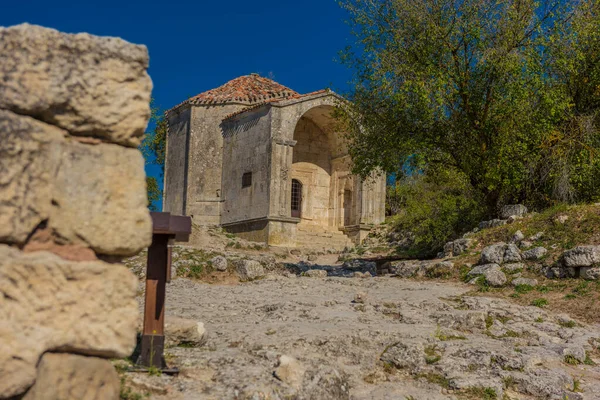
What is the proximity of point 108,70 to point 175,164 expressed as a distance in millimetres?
26051

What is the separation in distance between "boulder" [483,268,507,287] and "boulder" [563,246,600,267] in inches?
49.4

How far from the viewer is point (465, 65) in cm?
1736

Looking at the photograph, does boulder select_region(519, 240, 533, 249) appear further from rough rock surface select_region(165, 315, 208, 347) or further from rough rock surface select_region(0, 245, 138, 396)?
rough rock surface select_region(0, 245, 138, 396)

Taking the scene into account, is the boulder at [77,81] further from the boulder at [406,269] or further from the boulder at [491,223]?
the boulder at [491,223]

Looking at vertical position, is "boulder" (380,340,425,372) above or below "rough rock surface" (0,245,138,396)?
below

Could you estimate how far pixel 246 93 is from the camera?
28781mm

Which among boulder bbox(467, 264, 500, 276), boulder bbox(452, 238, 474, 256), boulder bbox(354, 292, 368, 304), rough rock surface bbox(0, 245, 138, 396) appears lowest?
boulder bbox(354, 292, 368, 304)

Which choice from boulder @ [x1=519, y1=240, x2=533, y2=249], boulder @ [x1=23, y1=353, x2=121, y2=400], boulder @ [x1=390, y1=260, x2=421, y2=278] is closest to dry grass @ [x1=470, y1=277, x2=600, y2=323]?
boulder @ [x1=519, y1=240, x2=533, y2=249]

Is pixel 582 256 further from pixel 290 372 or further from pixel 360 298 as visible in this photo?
pixel 290 372

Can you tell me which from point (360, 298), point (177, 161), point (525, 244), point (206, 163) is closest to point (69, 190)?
point (360, 298)

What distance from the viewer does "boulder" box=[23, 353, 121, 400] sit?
3.67m

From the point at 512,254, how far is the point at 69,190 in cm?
1249

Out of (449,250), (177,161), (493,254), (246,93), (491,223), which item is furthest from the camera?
(177,161)

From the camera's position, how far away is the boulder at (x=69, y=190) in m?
3.63
